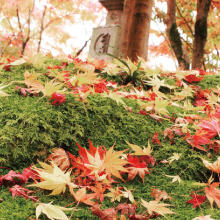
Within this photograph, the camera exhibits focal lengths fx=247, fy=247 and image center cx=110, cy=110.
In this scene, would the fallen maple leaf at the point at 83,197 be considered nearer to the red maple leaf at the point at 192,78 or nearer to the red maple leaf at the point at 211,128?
the red maple leaf at the point at 211,128

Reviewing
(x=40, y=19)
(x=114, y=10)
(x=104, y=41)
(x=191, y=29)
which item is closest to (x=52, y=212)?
(x=104, y=41)

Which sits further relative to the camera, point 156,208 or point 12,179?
point 12,179

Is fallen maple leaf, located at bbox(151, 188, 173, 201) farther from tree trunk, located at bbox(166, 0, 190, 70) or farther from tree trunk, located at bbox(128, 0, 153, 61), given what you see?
tree trunk, located at bbox(166, 0, 190, 70)

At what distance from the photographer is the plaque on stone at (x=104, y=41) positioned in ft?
18.7

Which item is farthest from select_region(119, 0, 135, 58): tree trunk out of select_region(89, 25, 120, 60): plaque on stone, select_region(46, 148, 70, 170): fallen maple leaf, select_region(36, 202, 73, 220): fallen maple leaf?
select_region(36, 202, 73, 220): fallen maple leaf

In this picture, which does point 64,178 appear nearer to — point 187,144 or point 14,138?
point 14,138

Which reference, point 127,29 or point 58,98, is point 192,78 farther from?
point 127,29

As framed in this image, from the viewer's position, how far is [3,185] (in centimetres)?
114

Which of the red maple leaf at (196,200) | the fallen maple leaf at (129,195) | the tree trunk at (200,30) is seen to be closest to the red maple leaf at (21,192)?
the fallen maple leaf at (129,195)

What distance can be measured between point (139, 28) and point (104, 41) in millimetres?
1288

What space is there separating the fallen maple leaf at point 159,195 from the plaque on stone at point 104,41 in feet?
15.3

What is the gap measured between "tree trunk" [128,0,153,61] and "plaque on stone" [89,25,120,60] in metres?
0.90

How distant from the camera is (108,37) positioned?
580 cm

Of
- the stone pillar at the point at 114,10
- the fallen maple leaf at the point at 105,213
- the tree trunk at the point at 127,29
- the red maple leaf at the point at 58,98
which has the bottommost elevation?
the fallen maple leaf at the point at 105,213
